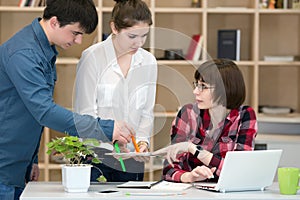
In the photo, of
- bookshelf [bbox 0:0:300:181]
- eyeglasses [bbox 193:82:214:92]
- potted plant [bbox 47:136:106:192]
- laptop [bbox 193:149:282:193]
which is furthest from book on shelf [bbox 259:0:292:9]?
potted plant [bbox 47:136:106:192]

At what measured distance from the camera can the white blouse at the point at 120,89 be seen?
2.56 metres

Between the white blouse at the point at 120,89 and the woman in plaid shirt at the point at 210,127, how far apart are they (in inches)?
5.6

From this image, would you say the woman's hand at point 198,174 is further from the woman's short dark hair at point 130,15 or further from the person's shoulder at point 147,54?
the woman's short dark hair at point 130,15

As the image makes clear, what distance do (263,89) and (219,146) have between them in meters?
2.51

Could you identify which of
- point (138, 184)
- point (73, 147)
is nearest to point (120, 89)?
point (73, 147)

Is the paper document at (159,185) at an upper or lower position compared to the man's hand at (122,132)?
lower

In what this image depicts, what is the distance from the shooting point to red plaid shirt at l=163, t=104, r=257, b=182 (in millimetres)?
2721

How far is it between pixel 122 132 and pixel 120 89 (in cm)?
17

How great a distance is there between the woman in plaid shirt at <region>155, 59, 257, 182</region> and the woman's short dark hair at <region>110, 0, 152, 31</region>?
302mm

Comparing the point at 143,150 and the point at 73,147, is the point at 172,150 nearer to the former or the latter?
the point at 143,150

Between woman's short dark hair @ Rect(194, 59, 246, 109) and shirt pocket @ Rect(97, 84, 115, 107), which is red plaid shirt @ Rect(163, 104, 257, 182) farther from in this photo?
shirt pocket @ Rect(97, 84, 115, 107)

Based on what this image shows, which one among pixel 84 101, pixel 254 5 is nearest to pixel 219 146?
pixel 84 101

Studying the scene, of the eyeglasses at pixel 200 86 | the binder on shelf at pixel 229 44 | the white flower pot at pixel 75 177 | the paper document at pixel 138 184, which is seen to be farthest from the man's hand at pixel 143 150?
the binder on shelf at pixel 229 44

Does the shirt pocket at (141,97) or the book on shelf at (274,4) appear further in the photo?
the book on shelf at (274,4)
